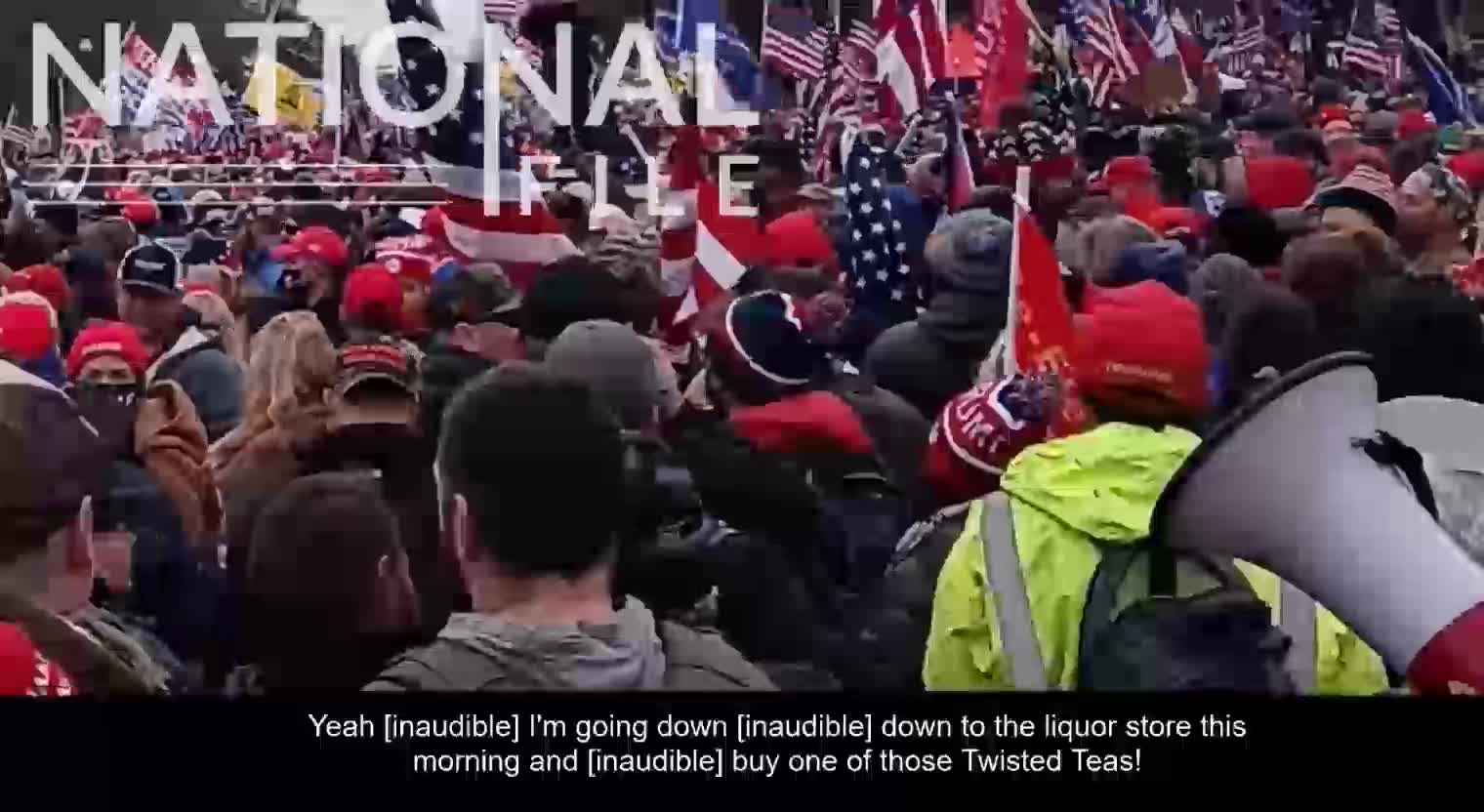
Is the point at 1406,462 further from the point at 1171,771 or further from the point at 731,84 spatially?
the point at 731,84

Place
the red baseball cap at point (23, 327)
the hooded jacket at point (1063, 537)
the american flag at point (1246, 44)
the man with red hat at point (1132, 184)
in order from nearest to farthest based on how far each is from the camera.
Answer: the hooded jacket at point (1063, 537), the red baseball cap at point (23, 327), the man with red hat at point (1132, 184), the american flag at point (1246, 44)

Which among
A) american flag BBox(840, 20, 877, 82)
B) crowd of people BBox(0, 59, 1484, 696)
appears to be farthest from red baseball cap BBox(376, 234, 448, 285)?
american flag BBox(840, 20, 877, 82)

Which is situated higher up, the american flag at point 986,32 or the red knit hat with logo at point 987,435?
the american flag at point 986,32

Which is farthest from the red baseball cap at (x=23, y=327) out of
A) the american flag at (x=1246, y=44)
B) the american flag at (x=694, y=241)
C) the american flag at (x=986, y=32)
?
the american flag at (x=1246, y=44)

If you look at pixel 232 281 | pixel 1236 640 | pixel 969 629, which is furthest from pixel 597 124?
pixel 1236 640

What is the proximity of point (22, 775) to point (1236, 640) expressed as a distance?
6.19 ft

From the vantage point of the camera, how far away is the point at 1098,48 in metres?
4.46

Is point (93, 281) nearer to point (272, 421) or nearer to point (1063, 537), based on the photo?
point (272, 421)

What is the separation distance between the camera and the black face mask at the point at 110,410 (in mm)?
3309

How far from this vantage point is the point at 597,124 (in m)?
3.42

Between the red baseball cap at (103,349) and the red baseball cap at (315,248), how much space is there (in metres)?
0.27

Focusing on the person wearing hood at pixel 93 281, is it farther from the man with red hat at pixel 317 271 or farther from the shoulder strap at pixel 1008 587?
A: the shoulder strap at pixel 1008 587

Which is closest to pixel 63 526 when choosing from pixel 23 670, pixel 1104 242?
pixel 23 670

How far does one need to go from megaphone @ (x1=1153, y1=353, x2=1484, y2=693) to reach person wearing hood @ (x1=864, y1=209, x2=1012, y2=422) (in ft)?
1.86
